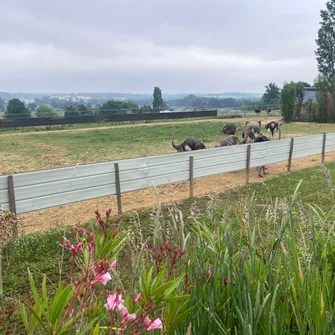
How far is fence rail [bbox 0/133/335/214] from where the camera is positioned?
212 inches

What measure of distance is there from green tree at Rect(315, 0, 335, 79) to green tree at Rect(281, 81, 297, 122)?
1855 centimetres

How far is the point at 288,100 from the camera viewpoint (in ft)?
91.8

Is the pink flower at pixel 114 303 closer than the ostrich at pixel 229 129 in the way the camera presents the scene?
Yes

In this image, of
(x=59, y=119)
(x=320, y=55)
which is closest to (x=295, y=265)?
(x=59, y=119)

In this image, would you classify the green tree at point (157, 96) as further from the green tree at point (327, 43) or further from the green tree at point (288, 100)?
the green tree at point (288, 100)

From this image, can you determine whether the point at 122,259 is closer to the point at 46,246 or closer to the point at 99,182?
the point at 46,246

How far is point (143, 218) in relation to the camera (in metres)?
6.18

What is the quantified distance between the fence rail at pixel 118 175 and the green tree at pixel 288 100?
19.2 meters

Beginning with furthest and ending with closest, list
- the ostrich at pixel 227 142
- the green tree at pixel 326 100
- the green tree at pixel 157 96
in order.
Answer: the green tree at pixel 157 96, the green tree at pixel 326 100, the ostrich at pixel 227 142

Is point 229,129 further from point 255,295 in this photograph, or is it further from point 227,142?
point 255,295

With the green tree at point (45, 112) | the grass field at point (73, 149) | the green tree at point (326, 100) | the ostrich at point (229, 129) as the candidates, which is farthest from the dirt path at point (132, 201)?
the green tree at point (45, 112)

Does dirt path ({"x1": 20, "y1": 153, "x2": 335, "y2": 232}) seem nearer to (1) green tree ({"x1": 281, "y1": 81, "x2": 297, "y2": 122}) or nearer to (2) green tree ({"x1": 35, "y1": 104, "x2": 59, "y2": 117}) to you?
(1) green tree ({"x1": 281, "y1": 81, "x2": 297, "y2": 122})

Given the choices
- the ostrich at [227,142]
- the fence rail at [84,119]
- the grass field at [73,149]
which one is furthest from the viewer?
the fence rail at [84,119]

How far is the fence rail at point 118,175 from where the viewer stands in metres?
5.39
